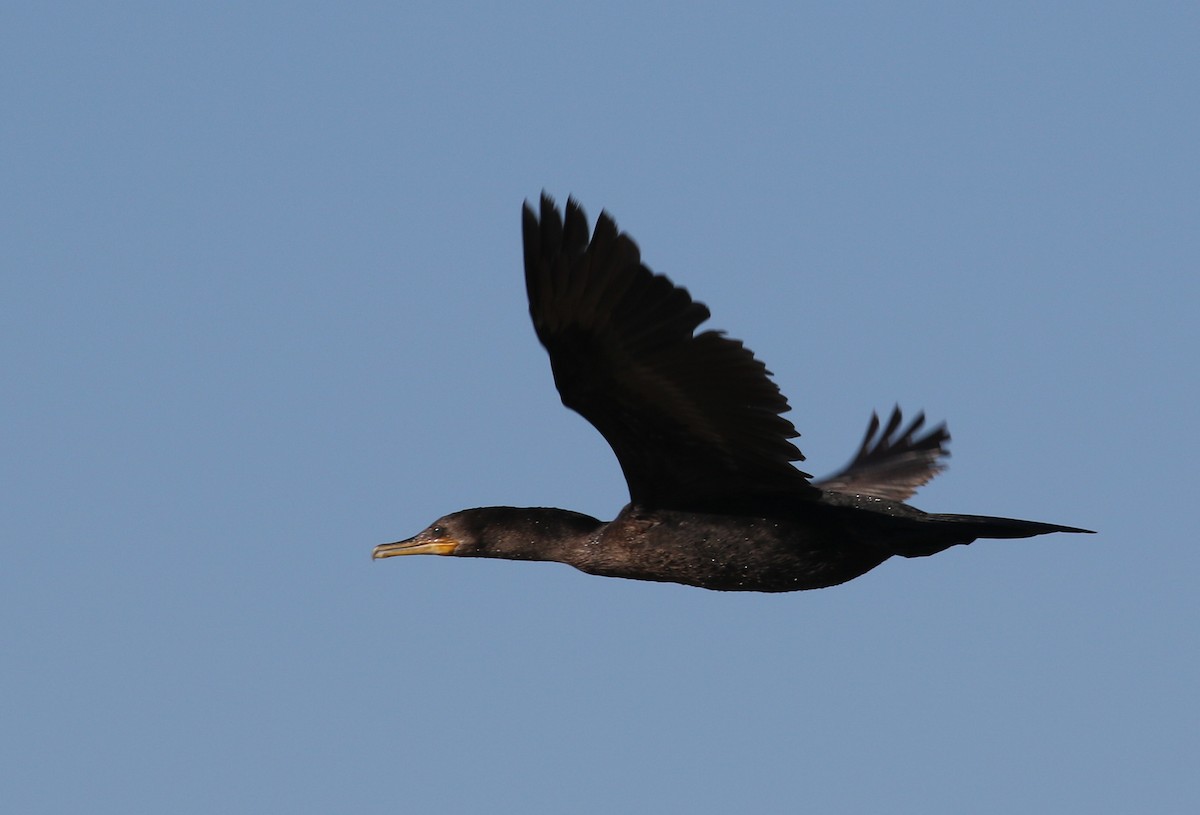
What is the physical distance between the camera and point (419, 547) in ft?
32.9

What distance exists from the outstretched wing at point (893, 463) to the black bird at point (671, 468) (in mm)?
2069

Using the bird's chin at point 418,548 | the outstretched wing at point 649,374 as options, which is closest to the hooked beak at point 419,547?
the bird's chin at point 418,548

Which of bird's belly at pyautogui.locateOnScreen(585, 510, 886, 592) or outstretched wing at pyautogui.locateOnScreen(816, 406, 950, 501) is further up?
outstretched wing at pyautogui.locateOnScreen(816, 406, 950, 501)

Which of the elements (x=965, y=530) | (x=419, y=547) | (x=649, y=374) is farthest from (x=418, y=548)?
(x=965, y=530)

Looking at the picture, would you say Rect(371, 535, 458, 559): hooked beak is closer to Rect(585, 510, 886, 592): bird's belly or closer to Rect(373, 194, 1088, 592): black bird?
Rect(373, 194, 1088, 592): black bird

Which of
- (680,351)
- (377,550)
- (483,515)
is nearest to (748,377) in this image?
(680,351)

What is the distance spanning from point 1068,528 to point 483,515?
10.2 ft

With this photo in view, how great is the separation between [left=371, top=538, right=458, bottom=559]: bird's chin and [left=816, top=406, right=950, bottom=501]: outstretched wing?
111 inches

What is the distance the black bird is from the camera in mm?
8141

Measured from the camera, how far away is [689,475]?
9281mm

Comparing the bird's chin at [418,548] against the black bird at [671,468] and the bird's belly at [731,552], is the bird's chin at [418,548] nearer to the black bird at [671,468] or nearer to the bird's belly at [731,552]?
the black bird at [671,468]

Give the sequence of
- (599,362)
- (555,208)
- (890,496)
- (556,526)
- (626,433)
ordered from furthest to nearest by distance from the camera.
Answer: (890,496)
(556,526)
(626,433)
(599,362)
(555,208)

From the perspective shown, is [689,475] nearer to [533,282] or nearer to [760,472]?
[760,472]

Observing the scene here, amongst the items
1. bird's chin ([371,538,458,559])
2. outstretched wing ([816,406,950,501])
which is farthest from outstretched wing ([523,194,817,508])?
outstretched wing ([816,406,950,501])
